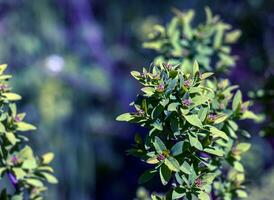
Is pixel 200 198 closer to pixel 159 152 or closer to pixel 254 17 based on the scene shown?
pixel 159 152

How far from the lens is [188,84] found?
1123 millimetres

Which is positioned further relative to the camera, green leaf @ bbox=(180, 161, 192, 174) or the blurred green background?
the blurred green background

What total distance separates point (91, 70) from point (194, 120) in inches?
108

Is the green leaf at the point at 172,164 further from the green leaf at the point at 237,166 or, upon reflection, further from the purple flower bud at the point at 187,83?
the green leaf at the point at 237,166

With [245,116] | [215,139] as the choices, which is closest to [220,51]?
[245,116]

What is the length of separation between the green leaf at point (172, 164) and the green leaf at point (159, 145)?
0.02 meters

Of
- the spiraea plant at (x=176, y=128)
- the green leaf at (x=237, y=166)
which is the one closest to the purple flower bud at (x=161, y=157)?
the spiraea plant at (x=176, y=128)

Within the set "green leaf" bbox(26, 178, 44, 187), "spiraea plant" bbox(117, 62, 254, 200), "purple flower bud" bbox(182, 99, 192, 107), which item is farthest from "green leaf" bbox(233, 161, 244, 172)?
"green leaf" bbox(26, 178, 44, 187)

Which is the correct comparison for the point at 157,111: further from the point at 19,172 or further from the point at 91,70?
the point at 91,70

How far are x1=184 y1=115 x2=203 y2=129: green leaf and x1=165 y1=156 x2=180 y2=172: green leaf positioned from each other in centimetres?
7

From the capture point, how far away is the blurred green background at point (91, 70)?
322 cm

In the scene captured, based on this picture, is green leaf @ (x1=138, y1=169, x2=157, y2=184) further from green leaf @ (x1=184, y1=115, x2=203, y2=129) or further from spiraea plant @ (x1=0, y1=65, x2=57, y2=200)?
spiraea plant @ (x1=0, y1=65, x2=57, y2=200)

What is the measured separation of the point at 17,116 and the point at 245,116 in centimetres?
44

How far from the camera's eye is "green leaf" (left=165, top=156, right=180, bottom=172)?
109 cm
